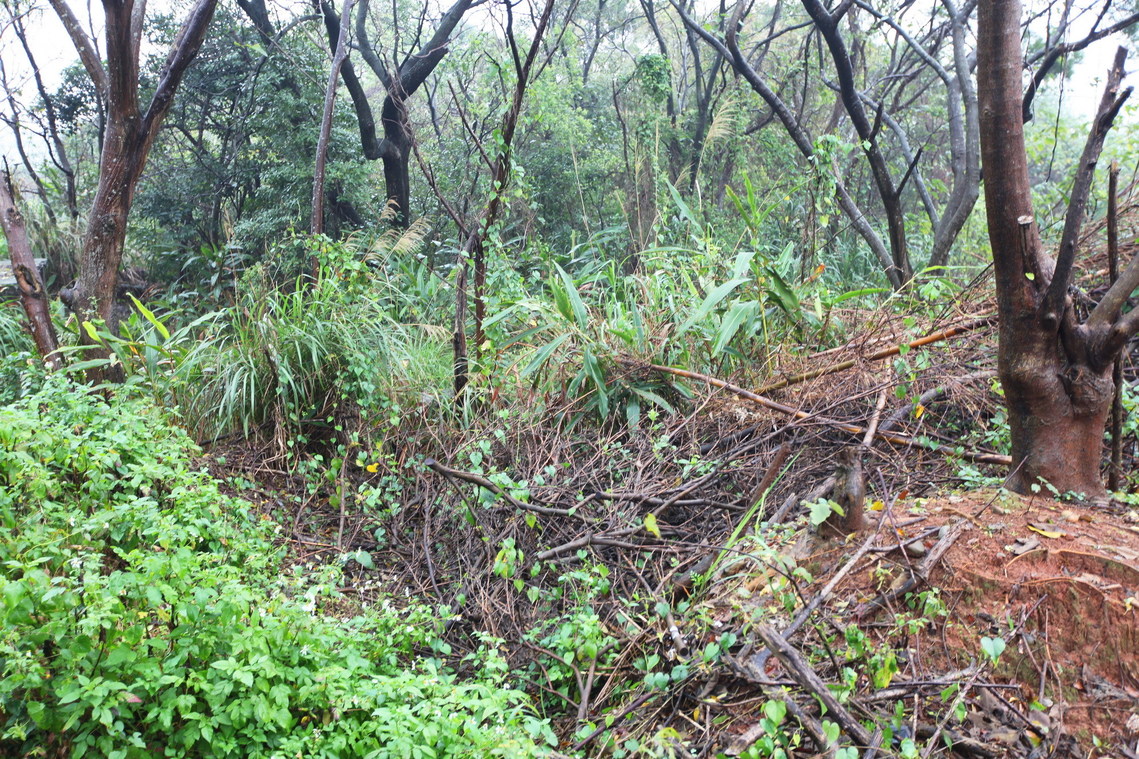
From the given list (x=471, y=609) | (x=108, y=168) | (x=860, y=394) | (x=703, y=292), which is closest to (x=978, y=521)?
(x=860, y=394)

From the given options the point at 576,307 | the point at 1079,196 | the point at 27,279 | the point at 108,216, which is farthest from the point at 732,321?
the point at 27,279

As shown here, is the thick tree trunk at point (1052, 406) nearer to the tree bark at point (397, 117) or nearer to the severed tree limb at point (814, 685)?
the severed tree limb at point (814, 685)

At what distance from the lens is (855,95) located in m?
5.42

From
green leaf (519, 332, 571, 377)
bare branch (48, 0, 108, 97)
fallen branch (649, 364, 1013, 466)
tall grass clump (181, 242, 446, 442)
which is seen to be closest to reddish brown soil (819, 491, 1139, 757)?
fallen branch (649, 364, 1013, 466)

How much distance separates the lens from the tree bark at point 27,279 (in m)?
4.76

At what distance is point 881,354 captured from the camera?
11.6 ft

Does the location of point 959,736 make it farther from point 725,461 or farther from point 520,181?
point 520,181

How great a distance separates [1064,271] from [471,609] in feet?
7.98

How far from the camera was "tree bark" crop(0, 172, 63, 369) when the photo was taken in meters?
4.76

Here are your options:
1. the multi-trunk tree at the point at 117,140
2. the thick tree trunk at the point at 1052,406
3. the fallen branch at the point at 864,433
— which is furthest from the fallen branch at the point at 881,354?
the multi-trunk tree at the point at 117,140

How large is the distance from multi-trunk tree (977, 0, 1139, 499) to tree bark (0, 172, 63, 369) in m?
4.99

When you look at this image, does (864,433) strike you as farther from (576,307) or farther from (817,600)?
(576,307)

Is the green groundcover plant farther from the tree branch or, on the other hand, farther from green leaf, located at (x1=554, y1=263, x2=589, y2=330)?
the tree branch

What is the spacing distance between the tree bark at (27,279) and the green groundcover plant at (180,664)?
231 cm
